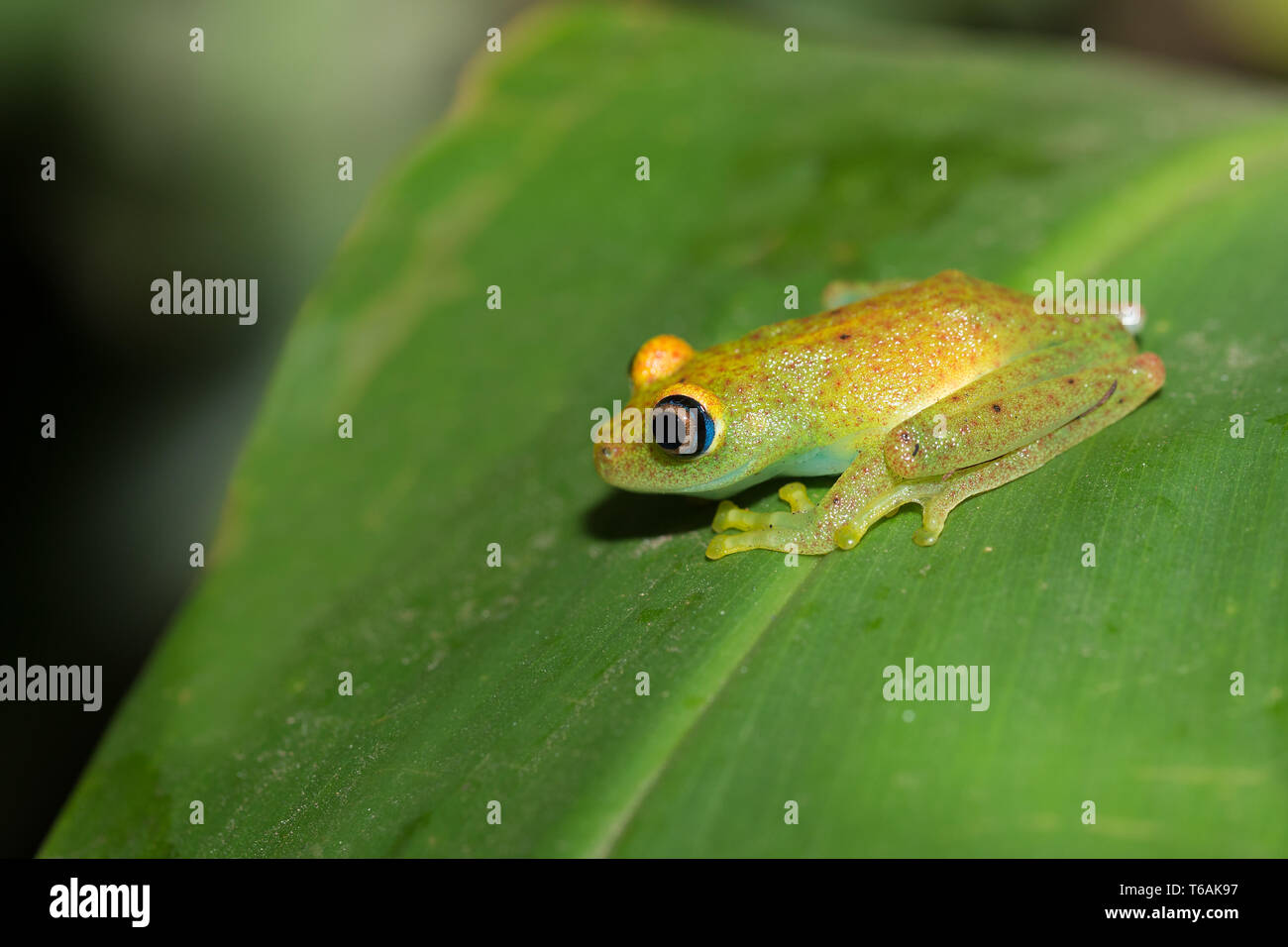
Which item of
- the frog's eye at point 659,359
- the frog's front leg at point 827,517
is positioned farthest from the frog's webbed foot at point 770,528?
the frog's eye at point 659,359

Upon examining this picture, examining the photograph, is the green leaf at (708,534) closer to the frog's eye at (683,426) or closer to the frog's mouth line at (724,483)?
the frog's mouth line at (724,483)

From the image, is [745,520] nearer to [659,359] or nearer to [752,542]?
[752,542]

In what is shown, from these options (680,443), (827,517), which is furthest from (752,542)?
(680,443)

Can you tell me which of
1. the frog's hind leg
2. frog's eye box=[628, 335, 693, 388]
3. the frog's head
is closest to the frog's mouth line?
the frog's head

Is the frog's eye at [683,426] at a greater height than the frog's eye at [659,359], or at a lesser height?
lesser

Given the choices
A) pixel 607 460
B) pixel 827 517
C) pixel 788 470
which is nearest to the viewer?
pixel 827 517
